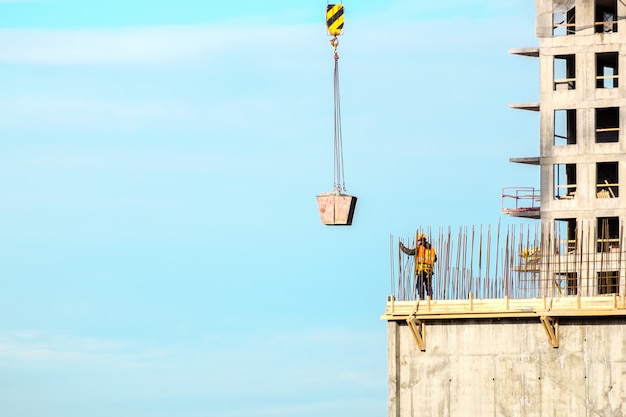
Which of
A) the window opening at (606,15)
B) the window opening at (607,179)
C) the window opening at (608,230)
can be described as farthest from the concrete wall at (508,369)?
the window opening at (606,15)

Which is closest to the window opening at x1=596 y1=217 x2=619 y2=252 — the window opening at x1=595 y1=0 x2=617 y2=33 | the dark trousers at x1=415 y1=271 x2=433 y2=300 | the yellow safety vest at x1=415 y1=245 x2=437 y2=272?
the window opening at x1=595 y1=0 x2=617 y2=33

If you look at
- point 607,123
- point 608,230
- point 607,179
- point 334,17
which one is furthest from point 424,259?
point 607,123

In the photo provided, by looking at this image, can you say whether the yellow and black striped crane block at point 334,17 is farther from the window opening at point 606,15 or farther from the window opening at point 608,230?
the window opening at point 606,15

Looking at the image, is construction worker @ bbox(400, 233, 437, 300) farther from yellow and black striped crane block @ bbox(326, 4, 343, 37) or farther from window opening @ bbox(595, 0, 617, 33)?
window opening @ bbox(595, 0, 617, 33)

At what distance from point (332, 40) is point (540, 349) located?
11985 millimetres

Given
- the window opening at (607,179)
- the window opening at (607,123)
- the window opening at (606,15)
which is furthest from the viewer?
the window opening at (607,123)

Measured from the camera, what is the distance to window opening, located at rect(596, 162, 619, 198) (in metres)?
73.1

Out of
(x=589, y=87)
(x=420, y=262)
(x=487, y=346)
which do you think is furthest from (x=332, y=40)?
(x=589, y=87)

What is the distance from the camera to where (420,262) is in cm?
5138

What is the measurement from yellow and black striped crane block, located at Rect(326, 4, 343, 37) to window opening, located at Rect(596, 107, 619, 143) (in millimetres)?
26137

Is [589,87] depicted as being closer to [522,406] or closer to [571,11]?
[571,11]

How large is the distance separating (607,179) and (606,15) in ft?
25.9

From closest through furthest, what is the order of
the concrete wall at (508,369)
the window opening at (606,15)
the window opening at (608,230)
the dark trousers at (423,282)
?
the concrete wall at (508,369)
the dark trousers at (423,282)
the window opening at (608,230)
the window opening at (606,15)

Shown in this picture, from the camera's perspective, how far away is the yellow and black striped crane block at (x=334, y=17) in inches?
2019
